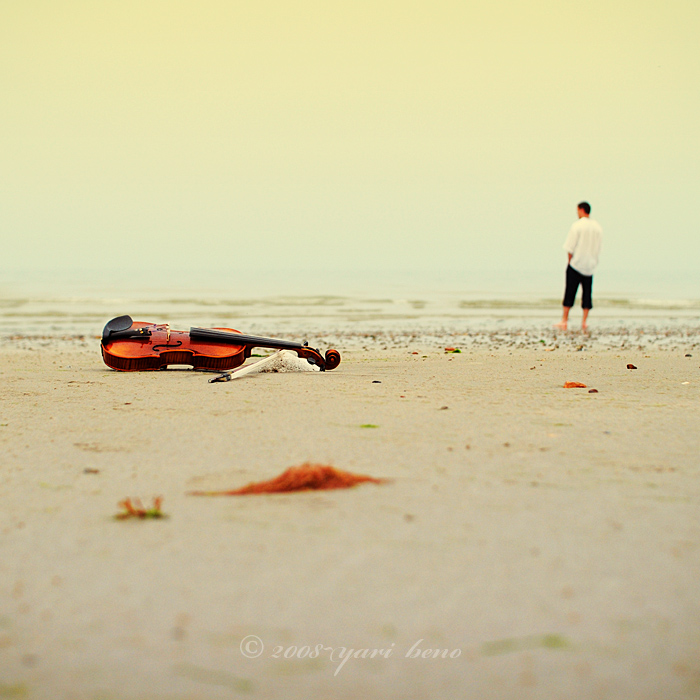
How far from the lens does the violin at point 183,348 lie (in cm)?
505

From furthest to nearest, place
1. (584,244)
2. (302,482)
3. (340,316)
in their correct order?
(340,316) → (584,244) → (302,482)

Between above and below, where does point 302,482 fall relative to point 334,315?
below

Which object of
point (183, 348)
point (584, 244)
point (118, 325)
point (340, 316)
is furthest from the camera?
point (340, 316)

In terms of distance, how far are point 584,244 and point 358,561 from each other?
979cm

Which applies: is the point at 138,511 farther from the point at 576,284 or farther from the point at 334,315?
the point at 334,315

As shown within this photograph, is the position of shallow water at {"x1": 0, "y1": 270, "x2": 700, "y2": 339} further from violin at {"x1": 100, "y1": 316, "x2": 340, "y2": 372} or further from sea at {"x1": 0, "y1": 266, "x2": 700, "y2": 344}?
violin at {"x1": 100, "y1": 316, "x2": 340, "y2": 372}

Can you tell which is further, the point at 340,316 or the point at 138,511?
the point at 340,316

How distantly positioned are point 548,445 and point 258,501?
118 centimetres

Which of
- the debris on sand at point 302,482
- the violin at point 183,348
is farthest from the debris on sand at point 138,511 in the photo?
the violin at point 183,348

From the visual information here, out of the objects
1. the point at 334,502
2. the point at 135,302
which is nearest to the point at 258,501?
the point at 334,502

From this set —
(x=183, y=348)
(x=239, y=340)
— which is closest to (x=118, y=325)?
(x=183, y=348)

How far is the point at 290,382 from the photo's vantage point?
14.5ft

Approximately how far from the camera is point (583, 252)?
34.8 feet

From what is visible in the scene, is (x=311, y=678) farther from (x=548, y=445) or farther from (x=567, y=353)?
(x=567, y=353)
